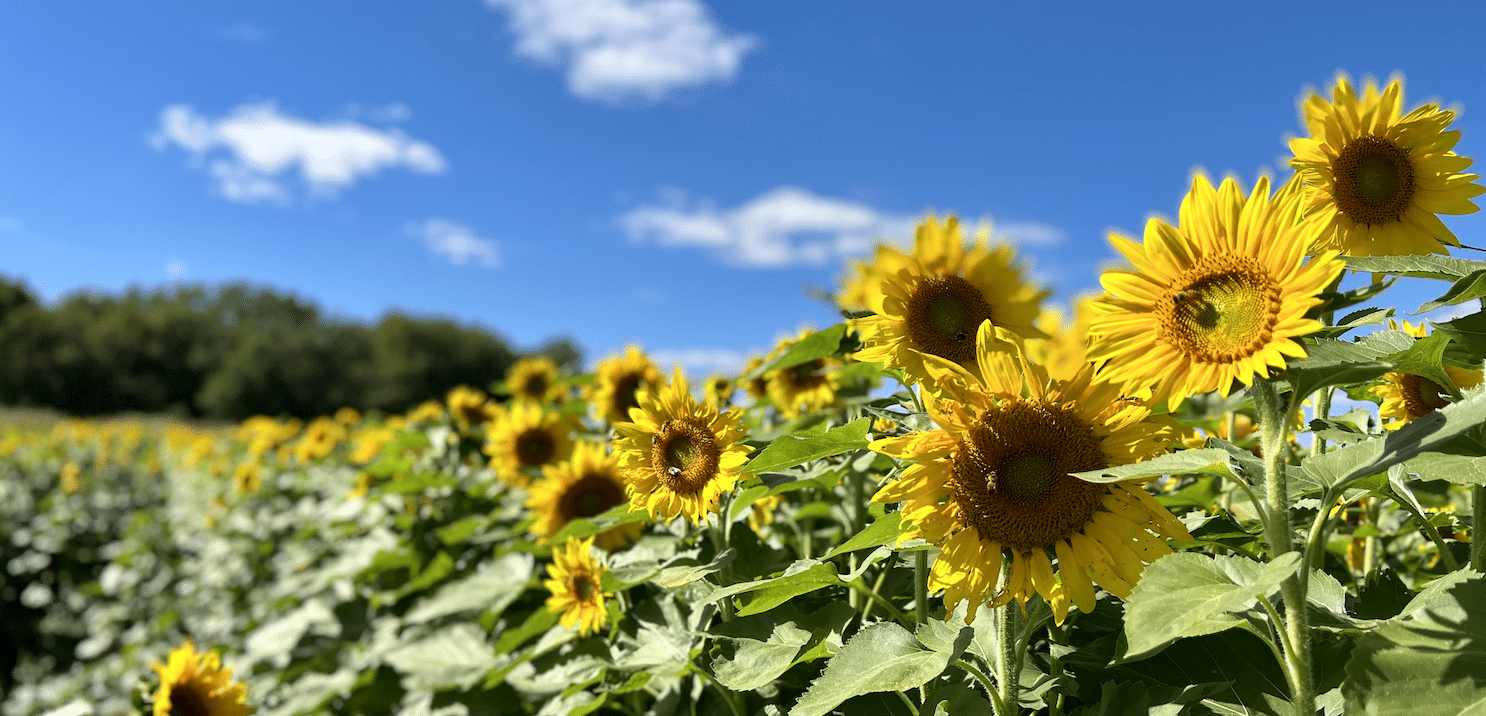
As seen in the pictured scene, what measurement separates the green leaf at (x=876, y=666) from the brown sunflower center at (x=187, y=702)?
2345 mm

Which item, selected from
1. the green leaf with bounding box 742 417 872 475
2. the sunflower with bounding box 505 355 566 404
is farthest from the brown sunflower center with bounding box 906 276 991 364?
the sunflower with bounding box 505 355 566 404

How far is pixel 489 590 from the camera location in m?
3.02

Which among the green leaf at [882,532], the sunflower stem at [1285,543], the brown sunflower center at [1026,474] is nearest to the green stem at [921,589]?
the green leaf at [882,532]

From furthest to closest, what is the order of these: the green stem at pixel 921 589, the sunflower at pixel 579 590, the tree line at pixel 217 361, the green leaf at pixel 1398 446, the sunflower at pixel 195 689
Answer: the tree line at pixel 217 361 < the sunflower at pixel 195 689 < the sunflower at pixel 579 590 < the green stem at pixel 921 589 < the green leaf at pixel 1398 446

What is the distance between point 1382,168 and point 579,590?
1.96 metres

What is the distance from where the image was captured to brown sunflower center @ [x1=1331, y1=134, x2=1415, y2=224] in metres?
1.52

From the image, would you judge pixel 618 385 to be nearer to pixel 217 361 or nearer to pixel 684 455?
pixel 684 455

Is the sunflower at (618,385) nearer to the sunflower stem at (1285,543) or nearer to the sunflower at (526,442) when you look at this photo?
the sunflower at (526,442)

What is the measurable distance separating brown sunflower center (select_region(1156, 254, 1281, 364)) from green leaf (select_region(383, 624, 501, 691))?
A: 2.31m

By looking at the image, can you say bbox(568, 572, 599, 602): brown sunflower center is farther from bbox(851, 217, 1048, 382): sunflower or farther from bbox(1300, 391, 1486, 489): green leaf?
bbox(1300, 391, 1486, 489): green leaf

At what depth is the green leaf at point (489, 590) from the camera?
9.80 ft

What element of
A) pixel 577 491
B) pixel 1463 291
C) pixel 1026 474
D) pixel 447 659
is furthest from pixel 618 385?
pixel 1463 291

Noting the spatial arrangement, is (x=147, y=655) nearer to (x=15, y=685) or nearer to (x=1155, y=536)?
(x=15, y=685)

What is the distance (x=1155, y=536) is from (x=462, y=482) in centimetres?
363
